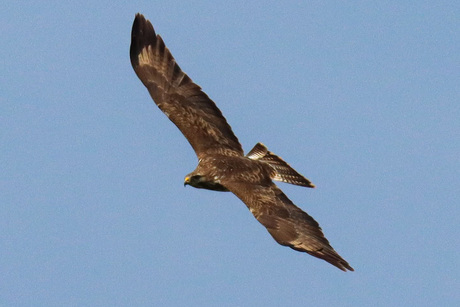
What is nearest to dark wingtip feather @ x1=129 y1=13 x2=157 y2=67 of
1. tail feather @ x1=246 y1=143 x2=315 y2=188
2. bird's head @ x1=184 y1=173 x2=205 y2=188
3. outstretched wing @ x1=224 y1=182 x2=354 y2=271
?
bird's head @ x1=184 y1=173 x2=205 y2=188

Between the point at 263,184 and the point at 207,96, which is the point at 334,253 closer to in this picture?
the point at 263,184

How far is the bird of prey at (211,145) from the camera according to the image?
17312 millimetres

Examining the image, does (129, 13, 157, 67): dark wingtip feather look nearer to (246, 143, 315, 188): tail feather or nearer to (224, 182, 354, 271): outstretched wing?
(246, 143, 315, 188): tail feather

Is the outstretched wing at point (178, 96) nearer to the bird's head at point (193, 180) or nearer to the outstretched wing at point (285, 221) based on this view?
the bird's head at point (193, 180)

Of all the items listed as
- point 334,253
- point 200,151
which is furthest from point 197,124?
point 334,253

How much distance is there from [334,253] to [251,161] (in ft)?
13.1

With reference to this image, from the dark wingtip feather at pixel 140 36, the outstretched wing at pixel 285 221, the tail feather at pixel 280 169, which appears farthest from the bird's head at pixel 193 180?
the dark wingtip feather at pixel 140 36

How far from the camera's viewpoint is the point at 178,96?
20.2 meters

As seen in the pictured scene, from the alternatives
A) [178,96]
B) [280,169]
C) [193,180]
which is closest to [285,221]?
[193,180]

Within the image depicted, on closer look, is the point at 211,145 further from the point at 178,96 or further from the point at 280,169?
the point at 280,169

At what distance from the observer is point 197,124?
1997cm

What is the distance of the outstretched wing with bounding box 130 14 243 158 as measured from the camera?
1988cm

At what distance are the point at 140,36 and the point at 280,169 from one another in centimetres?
428

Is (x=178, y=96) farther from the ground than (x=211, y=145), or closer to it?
farther from the ground
